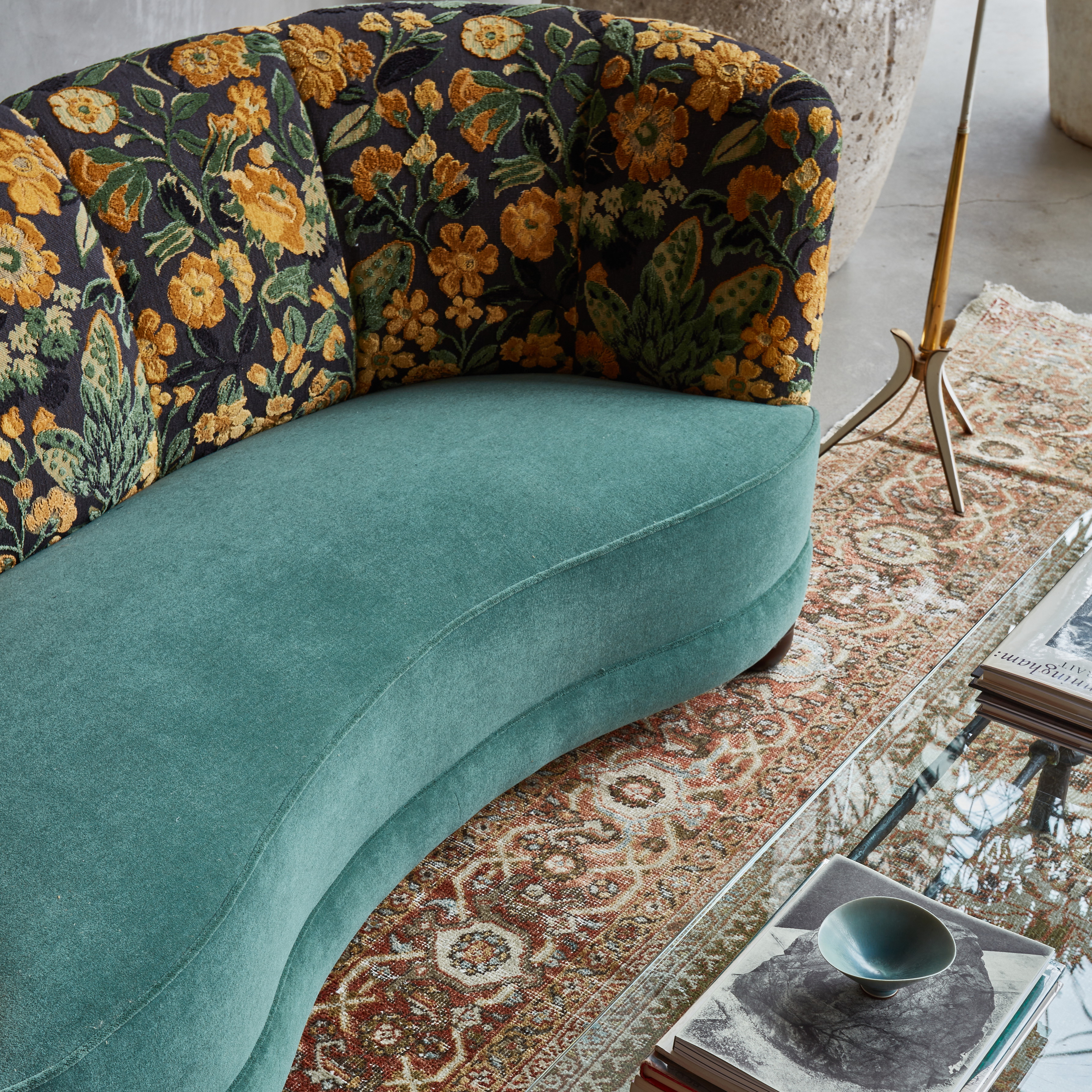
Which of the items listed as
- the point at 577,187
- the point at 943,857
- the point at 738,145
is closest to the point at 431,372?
the point at 577,187

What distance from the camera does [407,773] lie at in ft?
4.38

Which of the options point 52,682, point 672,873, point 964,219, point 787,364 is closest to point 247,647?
point 52,682

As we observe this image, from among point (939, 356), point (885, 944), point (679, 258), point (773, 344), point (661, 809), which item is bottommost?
point (661, 809)

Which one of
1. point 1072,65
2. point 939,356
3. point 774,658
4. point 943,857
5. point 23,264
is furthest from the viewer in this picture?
point 1072,65

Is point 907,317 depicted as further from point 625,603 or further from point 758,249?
point 625,603

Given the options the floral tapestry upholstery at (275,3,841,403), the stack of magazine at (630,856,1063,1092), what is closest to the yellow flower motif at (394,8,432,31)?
the floral tapestry upholstery at (275,3,841,403)

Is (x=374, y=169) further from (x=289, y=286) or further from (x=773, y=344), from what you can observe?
(x=773, y=344)

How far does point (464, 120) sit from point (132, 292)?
54 centimetres

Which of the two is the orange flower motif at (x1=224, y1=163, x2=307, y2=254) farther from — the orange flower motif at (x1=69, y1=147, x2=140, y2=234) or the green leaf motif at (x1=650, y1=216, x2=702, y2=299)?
the green leaf motif at (x1=650, y1=216, x2=702, y2=299)

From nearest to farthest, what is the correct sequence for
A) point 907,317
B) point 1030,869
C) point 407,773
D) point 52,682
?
point 1030,869 → point 52,682 → point 407,773 → point 907,317

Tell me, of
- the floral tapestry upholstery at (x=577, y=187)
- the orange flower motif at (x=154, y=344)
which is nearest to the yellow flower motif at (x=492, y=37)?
the floral tapestry upholstery at (x=577, y=187)

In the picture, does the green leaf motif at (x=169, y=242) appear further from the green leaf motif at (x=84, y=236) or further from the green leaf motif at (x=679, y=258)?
the green leaf motif at (x=679, y=258)

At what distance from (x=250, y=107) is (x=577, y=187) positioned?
480mm

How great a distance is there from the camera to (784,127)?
1602mm
